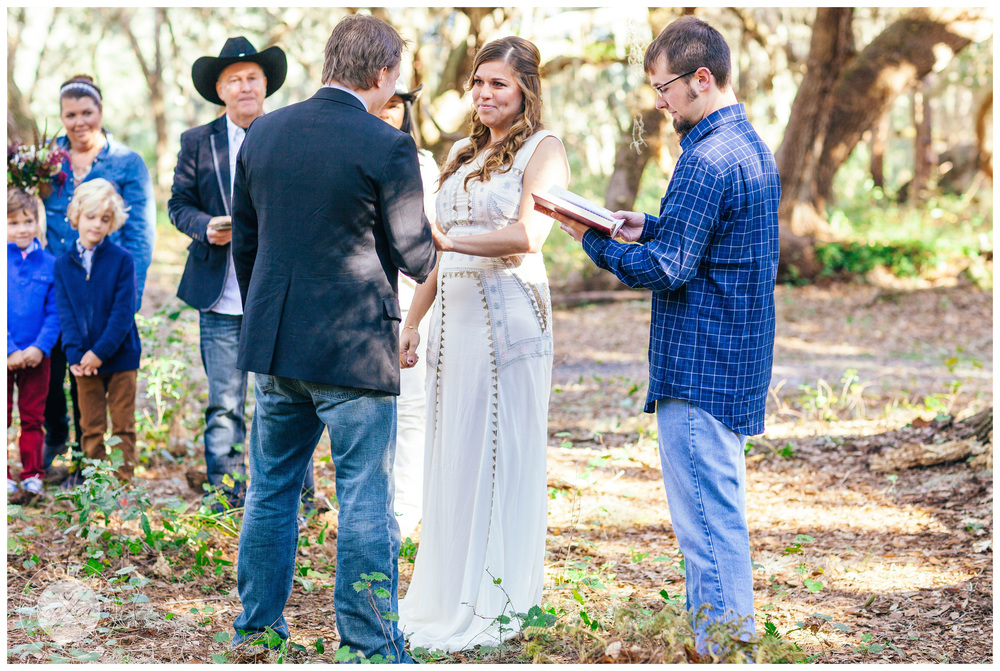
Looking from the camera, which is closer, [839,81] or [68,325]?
[68,325]

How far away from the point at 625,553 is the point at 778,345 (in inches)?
266

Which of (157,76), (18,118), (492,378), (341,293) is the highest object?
(157,76)

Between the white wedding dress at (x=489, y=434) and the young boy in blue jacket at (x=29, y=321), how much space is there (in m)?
2.85

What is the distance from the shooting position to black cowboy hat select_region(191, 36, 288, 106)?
4.66m

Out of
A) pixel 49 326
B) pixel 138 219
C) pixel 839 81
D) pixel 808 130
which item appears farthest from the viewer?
pixel 839 81

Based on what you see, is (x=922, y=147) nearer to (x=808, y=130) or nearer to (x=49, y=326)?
(x=808, y=130)

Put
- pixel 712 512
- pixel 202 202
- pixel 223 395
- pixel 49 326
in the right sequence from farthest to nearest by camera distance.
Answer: pixel 49 326
pixel 202 202
pixel 223 395
pixel 712 512

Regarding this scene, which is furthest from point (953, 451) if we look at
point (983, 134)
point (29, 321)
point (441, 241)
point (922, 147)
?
point (922, 147)

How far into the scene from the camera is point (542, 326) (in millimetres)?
3500

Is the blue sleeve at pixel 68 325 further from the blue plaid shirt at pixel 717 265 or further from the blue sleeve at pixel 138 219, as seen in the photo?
the blue plaid shirt at pixel 717 265

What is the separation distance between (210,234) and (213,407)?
3.10 ft

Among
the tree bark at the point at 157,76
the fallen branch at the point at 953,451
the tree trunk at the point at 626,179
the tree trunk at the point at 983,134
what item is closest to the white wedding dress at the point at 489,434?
the fallen branch at the point at 953,451

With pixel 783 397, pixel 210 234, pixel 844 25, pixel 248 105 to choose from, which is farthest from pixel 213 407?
pixel 844 25

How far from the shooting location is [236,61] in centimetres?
467
